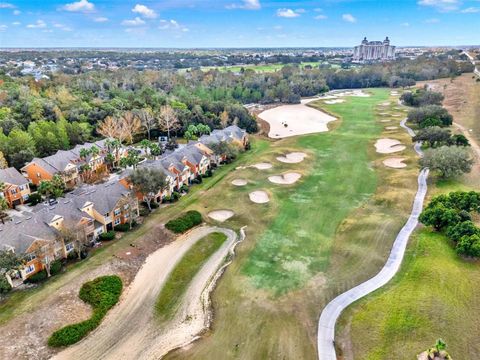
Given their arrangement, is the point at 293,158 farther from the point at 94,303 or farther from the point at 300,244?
the point at 94,303

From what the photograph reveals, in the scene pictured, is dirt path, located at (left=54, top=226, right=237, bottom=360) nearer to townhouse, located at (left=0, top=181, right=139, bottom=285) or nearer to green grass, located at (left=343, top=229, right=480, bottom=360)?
townhouse, located at (left=0, top=181, right=139, bottom=285)

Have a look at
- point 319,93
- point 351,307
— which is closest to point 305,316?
point 351,307

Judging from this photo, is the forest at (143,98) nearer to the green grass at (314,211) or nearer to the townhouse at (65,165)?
the townhouse at (65,165)

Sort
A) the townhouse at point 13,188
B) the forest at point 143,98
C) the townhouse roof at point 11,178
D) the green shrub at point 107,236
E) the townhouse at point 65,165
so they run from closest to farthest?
1. the green shrub at point 107,236
2. the townhouse at point 13,188
3. the townhouse roof at point 11,178
4. the townhouse at point 65,165
5. the forest at point 143,98

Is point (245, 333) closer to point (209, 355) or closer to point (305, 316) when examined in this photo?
point (209, 355)

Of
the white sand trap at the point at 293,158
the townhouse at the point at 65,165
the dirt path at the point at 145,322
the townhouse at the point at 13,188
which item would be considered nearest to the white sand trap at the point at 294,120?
the white sand trap at the point at 293,158

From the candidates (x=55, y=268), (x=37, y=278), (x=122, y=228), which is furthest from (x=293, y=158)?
(x=37, y=278)
